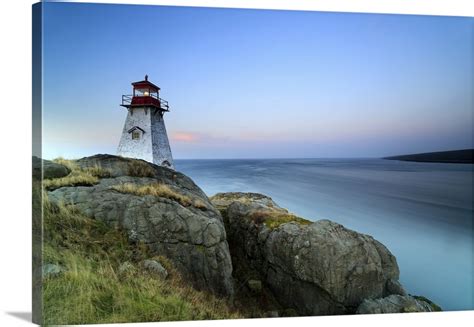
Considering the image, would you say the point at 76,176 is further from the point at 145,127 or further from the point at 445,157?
the point at 445,157

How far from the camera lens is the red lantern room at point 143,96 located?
611 cm

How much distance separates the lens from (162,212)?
20.5 feet

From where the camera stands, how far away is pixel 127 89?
6168 millimetres

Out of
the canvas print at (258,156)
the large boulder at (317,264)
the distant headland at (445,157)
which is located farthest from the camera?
the distant headland at (445,157)

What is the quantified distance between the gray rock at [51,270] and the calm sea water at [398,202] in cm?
201

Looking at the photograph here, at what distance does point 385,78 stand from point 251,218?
2812mm

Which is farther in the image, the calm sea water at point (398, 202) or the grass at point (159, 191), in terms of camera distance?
the calm sea water at point (398, 202)

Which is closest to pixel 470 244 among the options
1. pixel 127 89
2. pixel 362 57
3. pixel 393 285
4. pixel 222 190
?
pixel 393 285

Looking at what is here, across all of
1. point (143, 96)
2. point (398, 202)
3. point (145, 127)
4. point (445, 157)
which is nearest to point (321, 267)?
point (398, 202)

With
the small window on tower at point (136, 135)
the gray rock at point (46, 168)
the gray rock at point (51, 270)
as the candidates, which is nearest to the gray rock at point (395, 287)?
the small window on tower at point (136, 135)

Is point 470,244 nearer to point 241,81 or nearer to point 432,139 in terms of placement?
point 432,139

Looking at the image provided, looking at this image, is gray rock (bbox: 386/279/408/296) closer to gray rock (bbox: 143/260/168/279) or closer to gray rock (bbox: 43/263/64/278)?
gray rock (bbox: 143/260/168/279)

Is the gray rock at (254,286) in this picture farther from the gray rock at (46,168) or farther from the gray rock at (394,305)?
the gray rock at (46,168)

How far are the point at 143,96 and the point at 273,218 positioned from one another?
→ 2.54 meters
